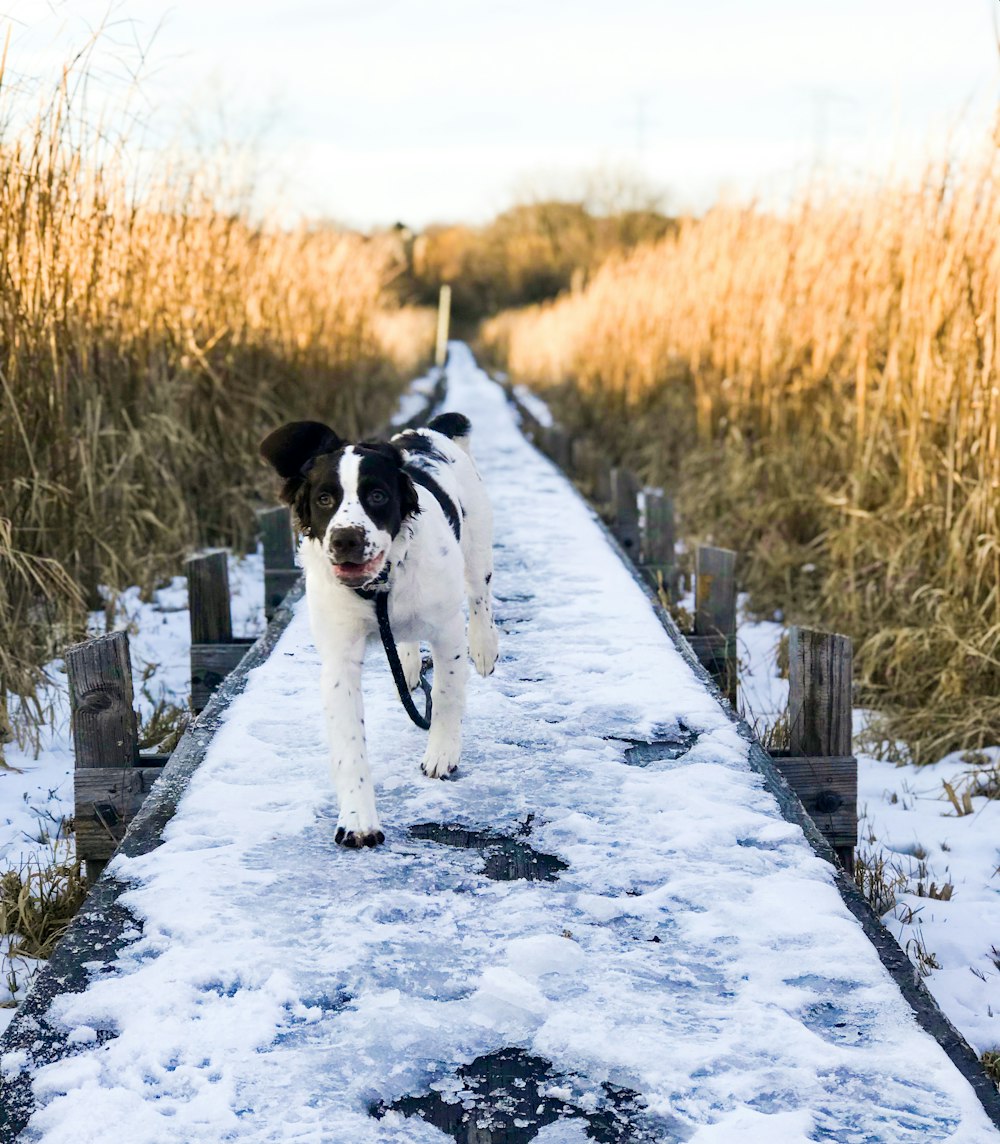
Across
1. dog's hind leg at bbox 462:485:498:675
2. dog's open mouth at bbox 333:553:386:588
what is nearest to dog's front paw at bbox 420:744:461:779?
dog's open mouth at bbox 333:553:386:588

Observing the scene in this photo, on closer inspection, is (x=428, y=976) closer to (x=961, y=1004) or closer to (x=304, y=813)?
(x=304, y=813)

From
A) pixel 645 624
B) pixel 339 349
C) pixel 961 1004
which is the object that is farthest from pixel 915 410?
pixel 339 349

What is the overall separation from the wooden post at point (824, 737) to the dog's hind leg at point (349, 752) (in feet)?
3.99

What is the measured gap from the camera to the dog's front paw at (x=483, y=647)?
423 cm

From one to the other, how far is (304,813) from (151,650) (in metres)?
2.54

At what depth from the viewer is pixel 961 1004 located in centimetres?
284

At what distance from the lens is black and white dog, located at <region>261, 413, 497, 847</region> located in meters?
2.88

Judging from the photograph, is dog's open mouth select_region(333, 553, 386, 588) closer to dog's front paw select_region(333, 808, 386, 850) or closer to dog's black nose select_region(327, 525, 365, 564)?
dog's black nose select_region(327, 525, 365, 564)

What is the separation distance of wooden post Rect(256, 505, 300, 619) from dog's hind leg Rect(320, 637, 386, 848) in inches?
98.7

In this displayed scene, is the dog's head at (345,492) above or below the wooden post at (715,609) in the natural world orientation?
above

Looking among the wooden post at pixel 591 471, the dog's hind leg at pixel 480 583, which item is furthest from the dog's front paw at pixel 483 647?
the wooden post at pixel 591 471

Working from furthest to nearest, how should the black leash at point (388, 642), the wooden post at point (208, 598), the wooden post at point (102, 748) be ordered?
the wooden post at point (208, 598) < the wooden post at point (102, 748) < the black leash at point (388, 642)

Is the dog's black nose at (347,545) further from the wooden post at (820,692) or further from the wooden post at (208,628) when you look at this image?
the wooden post at (208,628)

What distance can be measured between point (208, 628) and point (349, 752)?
6.07ft
